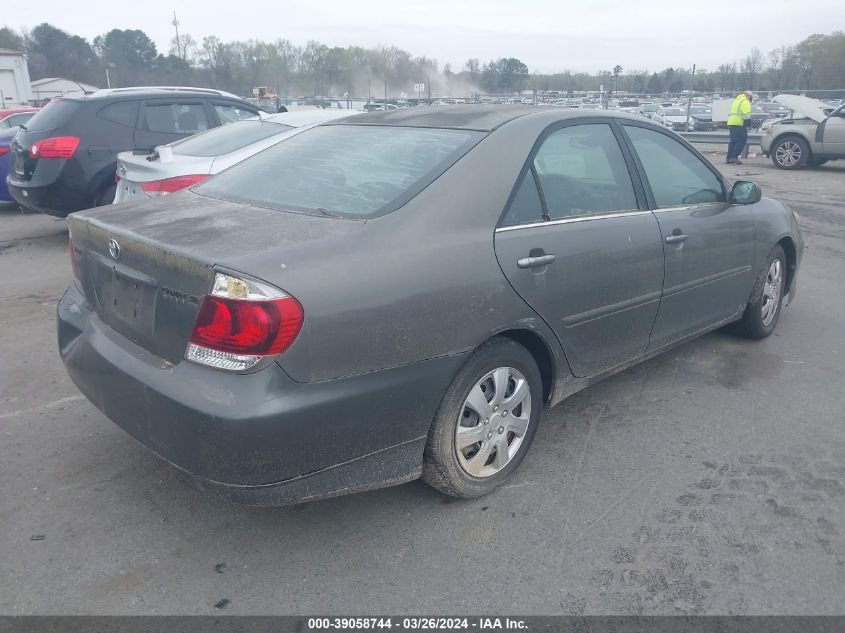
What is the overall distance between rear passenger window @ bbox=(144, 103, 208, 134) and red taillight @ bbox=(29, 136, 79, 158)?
2.78ft

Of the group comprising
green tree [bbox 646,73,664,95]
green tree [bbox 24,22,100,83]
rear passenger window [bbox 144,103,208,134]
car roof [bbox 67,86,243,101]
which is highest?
green tree [bbox 24,22,100,83]

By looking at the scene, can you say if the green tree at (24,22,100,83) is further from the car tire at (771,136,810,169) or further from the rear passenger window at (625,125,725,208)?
the rear passenger window at (625,125,725,208)

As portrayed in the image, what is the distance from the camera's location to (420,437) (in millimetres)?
2635

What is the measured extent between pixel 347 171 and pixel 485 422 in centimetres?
127

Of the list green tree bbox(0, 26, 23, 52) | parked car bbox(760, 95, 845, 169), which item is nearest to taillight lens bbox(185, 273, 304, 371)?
parked car bbox(760, 95, 845, 169)

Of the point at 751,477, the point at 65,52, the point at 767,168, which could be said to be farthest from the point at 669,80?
the point at 65,52

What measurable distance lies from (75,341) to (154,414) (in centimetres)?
78

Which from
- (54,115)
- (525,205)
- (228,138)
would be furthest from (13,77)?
(525,205)

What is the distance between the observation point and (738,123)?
15844mm

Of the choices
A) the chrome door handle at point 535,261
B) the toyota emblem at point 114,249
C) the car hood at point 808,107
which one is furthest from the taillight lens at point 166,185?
the car hood at point 808,107

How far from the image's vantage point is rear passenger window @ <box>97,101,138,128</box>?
7457 mm

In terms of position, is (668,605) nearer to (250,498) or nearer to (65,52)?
(250,498)

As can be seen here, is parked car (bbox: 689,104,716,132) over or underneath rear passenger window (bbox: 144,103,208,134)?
underneath

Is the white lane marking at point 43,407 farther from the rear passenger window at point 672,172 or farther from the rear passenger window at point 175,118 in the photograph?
the rear passenger window at point 175,118
